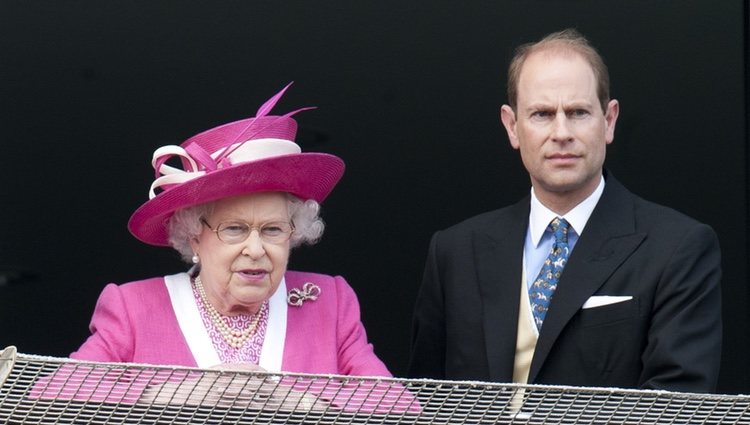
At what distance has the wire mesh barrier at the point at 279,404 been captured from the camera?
1976 millimetres

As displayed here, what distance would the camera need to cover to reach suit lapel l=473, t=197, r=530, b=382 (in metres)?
3.34

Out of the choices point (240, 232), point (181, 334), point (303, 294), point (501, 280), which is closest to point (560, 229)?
point (501, 280)

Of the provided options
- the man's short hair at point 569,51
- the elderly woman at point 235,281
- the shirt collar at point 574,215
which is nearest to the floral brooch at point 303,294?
the elderly woman at point 235,281

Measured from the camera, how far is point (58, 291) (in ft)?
16.7

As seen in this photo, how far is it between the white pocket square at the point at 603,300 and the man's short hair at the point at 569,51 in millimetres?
413

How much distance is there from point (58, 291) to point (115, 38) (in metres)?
0.86

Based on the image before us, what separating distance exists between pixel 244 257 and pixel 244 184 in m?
0.14

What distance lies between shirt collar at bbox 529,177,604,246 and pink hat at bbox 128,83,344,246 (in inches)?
19.2

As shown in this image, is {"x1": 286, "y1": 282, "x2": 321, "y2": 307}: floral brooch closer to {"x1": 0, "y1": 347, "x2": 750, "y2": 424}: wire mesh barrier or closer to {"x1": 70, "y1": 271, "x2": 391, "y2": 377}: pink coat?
{"x1": 70, "y1": 271, "x2": 391, "y2": 377}: pink coat

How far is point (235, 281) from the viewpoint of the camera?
9.98ft

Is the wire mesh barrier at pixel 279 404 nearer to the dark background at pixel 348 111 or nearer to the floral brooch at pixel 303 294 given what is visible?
the floral brooch at pixel 303 294

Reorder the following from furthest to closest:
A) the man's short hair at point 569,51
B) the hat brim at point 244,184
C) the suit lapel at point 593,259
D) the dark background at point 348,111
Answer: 1. the dark background at point 348,111
2. the man's short hair at point 569,51
3. the suit lapel at point 593,259
4. the hat brim at point 244,184

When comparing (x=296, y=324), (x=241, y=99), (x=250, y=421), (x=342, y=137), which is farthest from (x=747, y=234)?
(x=250, y=421)

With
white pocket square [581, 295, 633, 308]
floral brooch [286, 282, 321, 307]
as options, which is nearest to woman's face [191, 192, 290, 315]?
floral brooch [286, 282, 321, 307]
